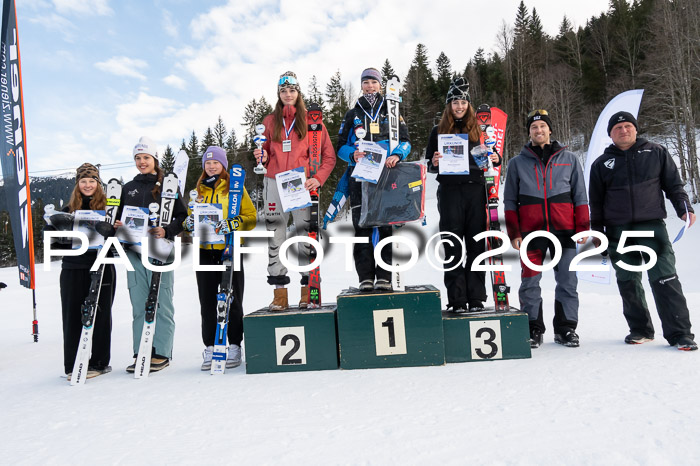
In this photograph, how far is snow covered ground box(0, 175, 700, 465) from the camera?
1.72m

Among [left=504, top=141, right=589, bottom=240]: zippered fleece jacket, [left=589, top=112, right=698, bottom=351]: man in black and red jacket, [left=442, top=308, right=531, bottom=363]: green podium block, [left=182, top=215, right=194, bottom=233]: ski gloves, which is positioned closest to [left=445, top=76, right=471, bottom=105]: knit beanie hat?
[left=504, top=141, right=589, bottom=240]: zippered fleece jacket

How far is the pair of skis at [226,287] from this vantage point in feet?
10.7

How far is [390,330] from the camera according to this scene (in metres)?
3.12

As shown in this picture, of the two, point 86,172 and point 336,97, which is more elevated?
point 336,97

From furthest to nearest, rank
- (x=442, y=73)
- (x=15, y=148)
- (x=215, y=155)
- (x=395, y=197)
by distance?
(x=442, y=73) < (x=15, y=148) < (x=215, y=155) < (x=395, y=197)

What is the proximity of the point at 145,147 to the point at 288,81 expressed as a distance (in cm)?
146

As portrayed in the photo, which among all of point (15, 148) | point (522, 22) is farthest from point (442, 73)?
point (15, 148)

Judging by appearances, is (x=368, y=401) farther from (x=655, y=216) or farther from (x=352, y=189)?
(x=655, y=216)

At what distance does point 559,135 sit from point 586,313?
27.9 metres

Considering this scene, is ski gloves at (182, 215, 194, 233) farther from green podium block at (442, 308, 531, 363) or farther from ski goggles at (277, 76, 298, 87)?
green podium block at (442, 308, 531, 363)

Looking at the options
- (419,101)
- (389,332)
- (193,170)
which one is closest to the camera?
(389,332)

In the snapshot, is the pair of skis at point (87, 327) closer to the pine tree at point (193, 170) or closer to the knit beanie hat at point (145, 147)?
the knit beanie hat at point (145, 147)

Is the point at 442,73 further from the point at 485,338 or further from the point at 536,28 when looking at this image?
the point at 485,338

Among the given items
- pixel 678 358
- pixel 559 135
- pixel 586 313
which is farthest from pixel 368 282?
pixel 559 135
